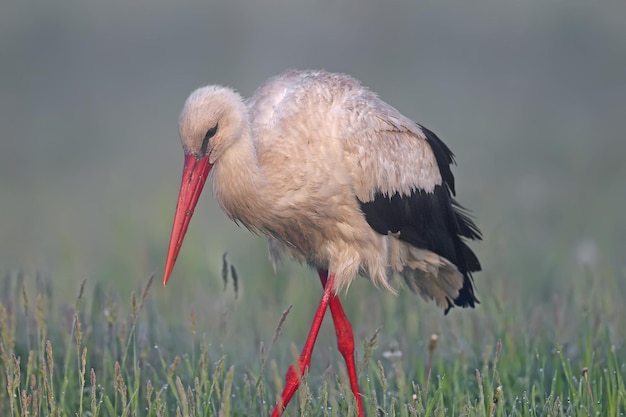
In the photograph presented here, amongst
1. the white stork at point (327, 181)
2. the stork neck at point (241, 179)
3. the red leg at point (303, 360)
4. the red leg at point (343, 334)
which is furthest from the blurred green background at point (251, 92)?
the stork neck at point (241, 179)

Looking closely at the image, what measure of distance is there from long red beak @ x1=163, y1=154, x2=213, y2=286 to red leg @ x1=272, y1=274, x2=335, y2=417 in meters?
0.77

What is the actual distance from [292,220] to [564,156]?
822 cm

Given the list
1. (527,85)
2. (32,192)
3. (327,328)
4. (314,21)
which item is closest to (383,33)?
(314,21)

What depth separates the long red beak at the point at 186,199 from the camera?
571 cm

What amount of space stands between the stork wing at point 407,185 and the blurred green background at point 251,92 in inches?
17.3

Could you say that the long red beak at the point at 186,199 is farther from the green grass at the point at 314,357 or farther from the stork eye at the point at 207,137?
the green grass at the point at 314,357

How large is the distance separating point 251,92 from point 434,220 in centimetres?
727

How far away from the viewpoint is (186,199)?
19.0 ft

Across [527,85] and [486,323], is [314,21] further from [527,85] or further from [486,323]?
[486,323]

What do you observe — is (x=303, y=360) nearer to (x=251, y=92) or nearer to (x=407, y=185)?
(x=407, y=185)

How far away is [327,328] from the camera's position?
831cm

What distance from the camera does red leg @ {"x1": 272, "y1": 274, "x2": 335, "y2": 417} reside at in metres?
5.92

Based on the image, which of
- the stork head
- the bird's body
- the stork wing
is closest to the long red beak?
the stork head

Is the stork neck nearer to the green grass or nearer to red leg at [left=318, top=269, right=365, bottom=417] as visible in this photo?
the green grass
